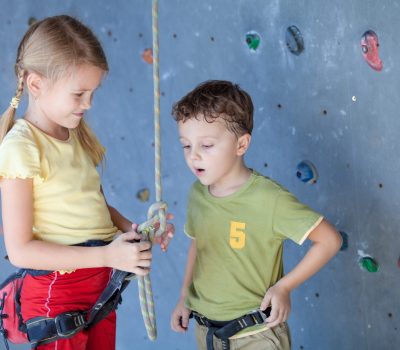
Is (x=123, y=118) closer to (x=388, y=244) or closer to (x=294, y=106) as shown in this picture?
(x=294, y=106)

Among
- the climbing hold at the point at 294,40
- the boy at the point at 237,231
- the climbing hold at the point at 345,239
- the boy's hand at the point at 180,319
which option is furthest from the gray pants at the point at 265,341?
the climbing hold at the point at 294,40

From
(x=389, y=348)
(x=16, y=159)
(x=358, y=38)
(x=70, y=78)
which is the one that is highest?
(x=358, y=38)

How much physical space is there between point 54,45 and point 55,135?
0.19m

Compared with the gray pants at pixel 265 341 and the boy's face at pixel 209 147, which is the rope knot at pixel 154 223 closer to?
the boy's face at pixel 209 147

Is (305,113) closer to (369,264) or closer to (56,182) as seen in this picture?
(369,264)

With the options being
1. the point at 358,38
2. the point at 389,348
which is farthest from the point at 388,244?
the point at 358,38

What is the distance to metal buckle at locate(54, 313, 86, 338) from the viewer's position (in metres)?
1.38

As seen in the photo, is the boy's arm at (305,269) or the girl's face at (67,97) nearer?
the girl's face at (67,97)

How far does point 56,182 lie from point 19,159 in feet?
0.35

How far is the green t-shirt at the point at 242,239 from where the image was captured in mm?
1451

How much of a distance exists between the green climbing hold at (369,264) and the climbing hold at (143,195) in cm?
85

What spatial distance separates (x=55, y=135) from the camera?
4.65 feet

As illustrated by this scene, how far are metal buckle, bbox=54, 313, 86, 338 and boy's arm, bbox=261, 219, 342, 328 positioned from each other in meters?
0.39

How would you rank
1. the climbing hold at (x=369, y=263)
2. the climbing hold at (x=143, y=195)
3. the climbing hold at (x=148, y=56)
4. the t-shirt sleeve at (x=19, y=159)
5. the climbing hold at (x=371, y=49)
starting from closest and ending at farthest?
the t-shirt sleeve at (x=19, y=159) → the climbing hold at (x=371, y=49) → the climbing hold at (x=369, y=263) → the climbing hold at (x=148, y=56) → the climbing hold at (x=143, y=195)
